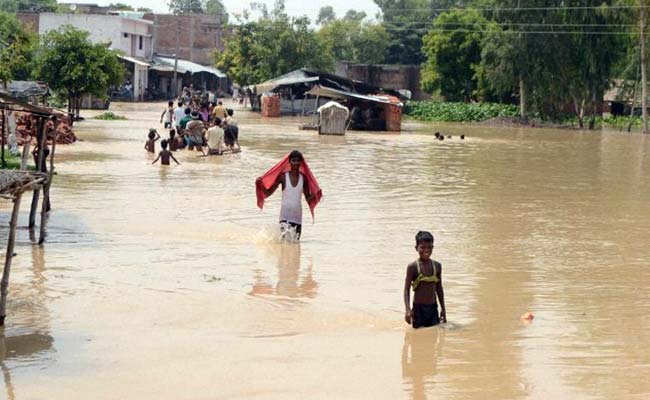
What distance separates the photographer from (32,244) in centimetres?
1398

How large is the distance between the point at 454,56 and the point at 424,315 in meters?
60.3

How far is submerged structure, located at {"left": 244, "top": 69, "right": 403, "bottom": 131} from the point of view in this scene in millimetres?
45906

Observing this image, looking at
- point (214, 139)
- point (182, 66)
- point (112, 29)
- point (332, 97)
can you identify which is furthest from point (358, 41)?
point (214, 139)

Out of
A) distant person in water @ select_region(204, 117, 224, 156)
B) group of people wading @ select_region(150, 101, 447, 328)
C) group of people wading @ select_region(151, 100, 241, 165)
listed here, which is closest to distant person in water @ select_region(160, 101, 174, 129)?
group of people wading @ select_region(151, 100, 241, 165)

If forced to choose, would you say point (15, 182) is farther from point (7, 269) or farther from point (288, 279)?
point (288, 279)

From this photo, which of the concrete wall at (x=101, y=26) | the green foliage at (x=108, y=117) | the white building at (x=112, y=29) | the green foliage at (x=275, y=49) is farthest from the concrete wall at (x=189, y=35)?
the green foliage at (x=108, y=117)

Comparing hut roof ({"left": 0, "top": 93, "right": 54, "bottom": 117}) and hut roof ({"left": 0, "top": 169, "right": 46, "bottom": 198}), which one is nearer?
hut roof ({"left": 0, "top": 169, "right": 46, "bottom": 198})

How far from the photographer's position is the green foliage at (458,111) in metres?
60.5

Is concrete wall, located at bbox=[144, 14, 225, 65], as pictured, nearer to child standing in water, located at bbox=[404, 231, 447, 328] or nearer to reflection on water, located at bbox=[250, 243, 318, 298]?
reflection on water, located at bbox=[250, 243, 318, 298]

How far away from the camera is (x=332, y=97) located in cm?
4775

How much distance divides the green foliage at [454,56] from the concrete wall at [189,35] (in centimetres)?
2186

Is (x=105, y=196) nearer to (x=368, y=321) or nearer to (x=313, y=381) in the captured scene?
(x=368, y=321)

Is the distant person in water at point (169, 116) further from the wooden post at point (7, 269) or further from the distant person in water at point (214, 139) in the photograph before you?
the wooden post at point (7, 269)

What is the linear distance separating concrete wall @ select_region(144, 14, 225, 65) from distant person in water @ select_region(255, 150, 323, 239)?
238 feet
